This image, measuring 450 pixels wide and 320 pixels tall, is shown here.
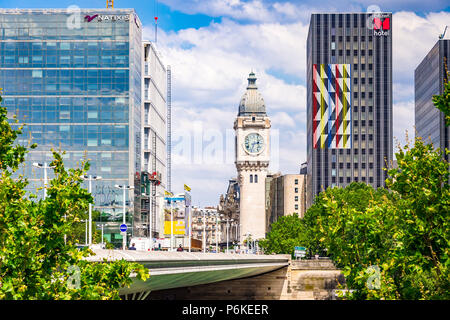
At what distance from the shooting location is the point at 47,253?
2939cm

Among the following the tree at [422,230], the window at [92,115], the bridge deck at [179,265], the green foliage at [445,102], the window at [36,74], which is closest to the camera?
the tree at [422,230]

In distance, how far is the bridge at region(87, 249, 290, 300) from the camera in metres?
55.9

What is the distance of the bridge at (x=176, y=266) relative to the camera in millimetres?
55906

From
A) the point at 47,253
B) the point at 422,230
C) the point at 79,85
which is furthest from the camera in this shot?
the point at 79,85

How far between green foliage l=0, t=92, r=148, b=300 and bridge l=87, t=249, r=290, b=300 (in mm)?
6041

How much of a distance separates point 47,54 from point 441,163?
16345 centimetres

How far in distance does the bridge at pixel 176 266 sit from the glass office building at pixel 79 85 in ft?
220

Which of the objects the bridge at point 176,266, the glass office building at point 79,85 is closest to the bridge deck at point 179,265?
the bridge at point 176,266

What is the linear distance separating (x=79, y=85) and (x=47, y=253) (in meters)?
161

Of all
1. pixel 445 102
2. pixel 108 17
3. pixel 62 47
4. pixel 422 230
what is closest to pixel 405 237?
pixel 422 230

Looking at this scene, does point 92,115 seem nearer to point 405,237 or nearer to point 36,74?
point 36,74

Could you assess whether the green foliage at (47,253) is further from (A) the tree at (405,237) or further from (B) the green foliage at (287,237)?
(B) the green foliage at (287,237)
